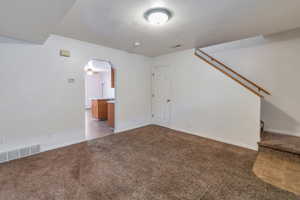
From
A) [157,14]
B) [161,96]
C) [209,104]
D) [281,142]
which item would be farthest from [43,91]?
[281,142]

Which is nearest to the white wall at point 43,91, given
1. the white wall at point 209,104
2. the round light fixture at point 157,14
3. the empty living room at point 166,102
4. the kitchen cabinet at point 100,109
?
the empty living room at point 166,102

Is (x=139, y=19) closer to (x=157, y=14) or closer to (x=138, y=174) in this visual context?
(x=157, y=14)

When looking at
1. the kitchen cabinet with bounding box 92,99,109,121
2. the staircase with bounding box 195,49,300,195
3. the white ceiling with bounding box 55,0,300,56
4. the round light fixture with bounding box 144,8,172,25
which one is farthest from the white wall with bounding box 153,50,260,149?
the kitchen cabinet with bounding box 92,99,109,121

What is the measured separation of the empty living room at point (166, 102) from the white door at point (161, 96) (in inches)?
3.2

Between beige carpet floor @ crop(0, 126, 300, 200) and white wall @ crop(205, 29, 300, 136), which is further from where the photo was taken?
white wall @ crop(205, 29, 300, 136)

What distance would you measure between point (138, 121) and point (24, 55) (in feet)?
11.2

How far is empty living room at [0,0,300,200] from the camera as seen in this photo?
180cm

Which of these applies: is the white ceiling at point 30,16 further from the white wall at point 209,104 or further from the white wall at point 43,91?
the white wall at point 209,104

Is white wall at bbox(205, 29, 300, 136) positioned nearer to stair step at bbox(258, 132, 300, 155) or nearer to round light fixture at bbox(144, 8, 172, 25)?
stair step at bbox(258, 132, 300, 155)

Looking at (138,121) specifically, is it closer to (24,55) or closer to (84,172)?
(84,172)

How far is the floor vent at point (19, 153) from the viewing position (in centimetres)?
237

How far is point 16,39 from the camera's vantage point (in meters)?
2.46

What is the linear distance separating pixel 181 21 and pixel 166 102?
276cm

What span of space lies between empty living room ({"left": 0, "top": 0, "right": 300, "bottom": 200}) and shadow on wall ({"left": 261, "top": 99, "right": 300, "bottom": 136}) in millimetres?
23
